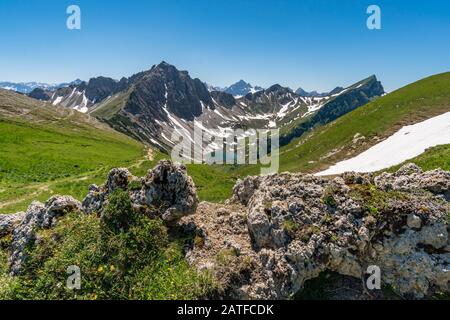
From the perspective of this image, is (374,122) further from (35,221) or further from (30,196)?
(35,221)

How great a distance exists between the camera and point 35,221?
17797mm

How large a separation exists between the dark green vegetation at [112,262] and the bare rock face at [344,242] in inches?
52.6

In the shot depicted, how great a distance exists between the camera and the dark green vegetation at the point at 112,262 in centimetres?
1376

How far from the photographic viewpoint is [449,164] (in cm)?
3272

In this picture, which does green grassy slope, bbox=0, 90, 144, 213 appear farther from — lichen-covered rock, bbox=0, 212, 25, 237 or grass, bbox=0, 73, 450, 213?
lichen-covered rock, bbox=0, 212, 25, 237

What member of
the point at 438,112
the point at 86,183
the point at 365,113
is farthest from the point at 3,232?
the point at 365,113

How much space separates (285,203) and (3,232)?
1569 centimetres

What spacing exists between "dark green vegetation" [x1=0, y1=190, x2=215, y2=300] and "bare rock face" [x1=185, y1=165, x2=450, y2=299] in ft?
4.39

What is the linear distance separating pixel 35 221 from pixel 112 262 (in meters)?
6.01

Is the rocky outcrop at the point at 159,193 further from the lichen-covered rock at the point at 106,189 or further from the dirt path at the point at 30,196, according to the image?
the dirt path at the point at 30,196

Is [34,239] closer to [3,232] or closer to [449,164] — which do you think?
[3,232]

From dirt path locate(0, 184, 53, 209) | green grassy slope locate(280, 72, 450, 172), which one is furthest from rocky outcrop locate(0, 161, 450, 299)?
green grassy slope locate(280, 72, 450, 172)

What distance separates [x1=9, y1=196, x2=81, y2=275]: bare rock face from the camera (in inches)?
665
